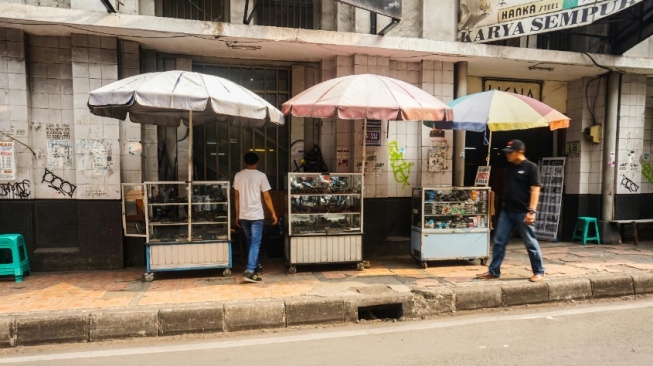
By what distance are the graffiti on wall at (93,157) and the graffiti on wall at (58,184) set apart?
38 cm

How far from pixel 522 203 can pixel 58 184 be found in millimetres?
7140

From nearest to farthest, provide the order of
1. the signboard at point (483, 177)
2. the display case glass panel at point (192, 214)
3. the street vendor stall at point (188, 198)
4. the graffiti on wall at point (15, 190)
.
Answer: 1. the street vendor stall at point (188, 198)
2. the display case glass panel at point (192, 214)
3. the graffiti on wall at point (15, 190)
4. the signboard at point (483, 177)

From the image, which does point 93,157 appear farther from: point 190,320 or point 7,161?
point 190,320

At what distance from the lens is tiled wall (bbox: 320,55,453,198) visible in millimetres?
7312

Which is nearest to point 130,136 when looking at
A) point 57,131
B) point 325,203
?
point 57,131

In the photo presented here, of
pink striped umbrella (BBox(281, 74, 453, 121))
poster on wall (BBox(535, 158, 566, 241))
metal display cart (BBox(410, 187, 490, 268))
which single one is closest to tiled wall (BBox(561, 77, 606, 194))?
poster on wall (BBox(535, 158, 566, 241))

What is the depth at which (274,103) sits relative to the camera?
Result: 7.79 meters

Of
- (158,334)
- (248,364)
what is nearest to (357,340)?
(248,364)

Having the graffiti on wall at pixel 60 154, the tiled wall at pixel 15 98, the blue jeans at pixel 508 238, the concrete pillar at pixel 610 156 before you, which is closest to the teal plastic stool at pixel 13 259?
the tiled wall at pixel 15 98

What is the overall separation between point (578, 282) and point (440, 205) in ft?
7.21

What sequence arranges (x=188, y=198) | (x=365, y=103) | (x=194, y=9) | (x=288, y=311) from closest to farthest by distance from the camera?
(x=288, y=311) → (x=365, y=103) → (x=188, y=198) → (x=194, y=9)

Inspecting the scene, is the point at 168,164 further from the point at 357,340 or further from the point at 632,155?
the point at 632,155

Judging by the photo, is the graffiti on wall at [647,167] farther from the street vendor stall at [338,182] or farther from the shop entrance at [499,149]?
the street vendor stall at [338,182]

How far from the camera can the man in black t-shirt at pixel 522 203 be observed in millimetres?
5434
